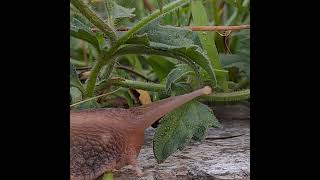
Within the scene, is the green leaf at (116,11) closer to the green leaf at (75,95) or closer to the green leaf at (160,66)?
the green leaf at (75,95)

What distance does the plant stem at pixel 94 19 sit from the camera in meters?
1.00

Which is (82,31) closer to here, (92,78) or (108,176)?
(92,78)

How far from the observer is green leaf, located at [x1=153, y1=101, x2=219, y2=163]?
3.24 ft

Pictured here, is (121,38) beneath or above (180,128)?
above

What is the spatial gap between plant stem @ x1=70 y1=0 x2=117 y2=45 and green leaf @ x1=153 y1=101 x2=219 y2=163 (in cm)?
17

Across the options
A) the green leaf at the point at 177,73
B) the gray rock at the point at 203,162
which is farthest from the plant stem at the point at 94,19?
→ the gray rock at the point at 203,162

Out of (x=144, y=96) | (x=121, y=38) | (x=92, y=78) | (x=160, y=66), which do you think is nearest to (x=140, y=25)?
(x=121, y=38)

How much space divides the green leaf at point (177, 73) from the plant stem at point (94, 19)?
0.12 m

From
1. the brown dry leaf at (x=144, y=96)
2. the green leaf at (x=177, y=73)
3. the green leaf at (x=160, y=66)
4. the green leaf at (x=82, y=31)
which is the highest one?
the green leaf at (x=82, y=31)

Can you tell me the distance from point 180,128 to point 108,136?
13 cm

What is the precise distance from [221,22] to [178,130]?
676 millimetres

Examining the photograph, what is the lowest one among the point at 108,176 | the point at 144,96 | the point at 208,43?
the point at 108,176

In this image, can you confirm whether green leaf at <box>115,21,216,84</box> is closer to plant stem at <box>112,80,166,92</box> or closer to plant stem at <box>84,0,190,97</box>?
plant stem at <box>84,0,190,97</box>

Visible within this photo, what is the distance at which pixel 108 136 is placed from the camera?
936 millimetres
